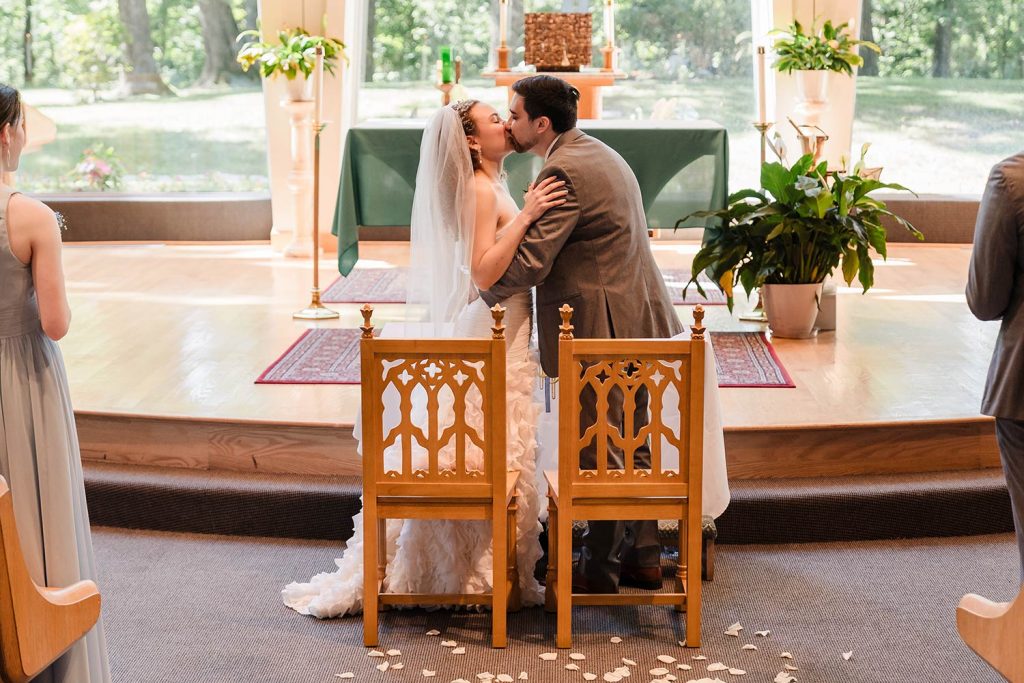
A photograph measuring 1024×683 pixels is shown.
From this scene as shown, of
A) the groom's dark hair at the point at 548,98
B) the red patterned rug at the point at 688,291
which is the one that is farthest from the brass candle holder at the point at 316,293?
the groom's dark hair at the point at 548,98

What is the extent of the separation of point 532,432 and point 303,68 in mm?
5198

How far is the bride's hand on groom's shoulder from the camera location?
358 cm

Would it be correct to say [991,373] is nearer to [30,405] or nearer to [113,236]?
[30,405]

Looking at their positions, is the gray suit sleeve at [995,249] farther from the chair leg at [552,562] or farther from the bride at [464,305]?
the chair leg at [552,562]

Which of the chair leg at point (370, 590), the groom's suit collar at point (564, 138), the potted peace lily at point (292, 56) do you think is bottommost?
the chair leg at point (370, 590)

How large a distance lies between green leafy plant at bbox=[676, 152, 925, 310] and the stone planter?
49 millimetres

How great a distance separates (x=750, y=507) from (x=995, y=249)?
1.65 m

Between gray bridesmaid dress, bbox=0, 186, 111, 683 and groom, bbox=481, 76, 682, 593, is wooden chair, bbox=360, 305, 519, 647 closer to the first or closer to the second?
groom, bbox=481, 76, 682, 593

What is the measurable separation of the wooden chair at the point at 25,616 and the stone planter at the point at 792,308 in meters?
4.49

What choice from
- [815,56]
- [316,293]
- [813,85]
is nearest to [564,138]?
[316,293]

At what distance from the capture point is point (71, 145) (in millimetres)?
10266

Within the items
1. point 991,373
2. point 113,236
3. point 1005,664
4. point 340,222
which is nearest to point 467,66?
point 113,236

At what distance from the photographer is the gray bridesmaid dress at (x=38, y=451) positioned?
8.80 ft

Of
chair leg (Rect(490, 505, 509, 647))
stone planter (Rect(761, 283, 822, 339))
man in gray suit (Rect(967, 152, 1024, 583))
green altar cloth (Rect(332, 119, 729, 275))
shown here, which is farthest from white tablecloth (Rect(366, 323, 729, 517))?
green altar cloth (Rect(332, 119, 729, 275))
